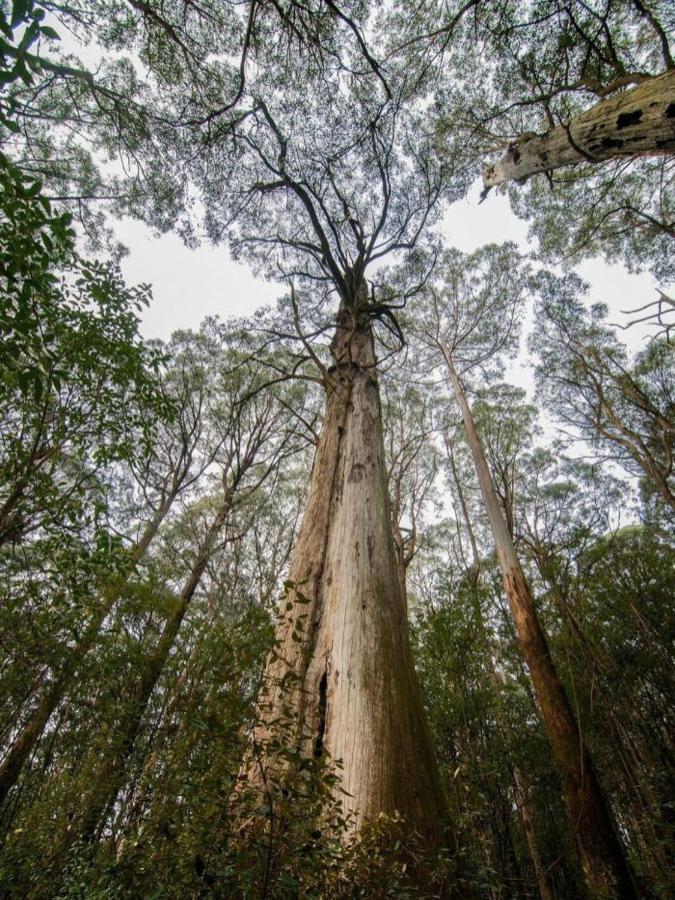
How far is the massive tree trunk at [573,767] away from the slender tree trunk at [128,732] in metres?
3.30

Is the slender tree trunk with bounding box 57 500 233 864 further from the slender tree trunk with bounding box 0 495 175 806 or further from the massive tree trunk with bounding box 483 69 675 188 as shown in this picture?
the massive tree trunk with bounding box 483 69 675 188

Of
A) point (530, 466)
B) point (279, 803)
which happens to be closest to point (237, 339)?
point (279, 803)

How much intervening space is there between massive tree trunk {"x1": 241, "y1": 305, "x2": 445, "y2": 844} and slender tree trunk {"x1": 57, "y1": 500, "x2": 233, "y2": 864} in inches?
48.8

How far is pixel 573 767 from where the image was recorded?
11.3 ft

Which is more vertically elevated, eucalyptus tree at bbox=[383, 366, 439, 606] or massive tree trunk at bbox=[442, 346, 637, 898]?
eucalyptus tree at bbox=[383, 366, 439, 606]

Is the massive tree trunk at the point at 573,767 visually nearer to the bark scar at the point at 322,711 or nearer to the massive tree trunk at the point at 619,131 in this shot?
the bark scar at the point at 322,711

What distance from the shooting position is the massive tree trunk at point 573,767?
2908mm

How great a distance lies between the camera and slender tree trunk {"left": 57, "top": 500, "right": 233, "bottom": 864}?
251 cm

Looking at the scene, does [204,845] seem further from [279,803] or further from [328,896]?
[328,896]

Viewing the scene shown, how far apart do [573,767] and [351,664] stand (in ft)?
10.8

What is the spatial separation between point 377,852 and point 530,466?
12475 millimetres

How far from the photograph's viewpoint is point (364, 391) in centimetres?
359

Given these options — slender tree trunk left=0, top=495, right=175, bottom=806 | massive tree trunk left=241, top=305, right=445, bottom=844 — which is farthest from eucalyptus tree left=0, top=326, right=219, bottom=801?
massive tree trunk left=241, top=305, right=445, bottom=844

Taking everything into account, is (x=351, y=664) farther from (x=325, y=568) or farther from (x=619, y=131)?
(x=619, y=131)
